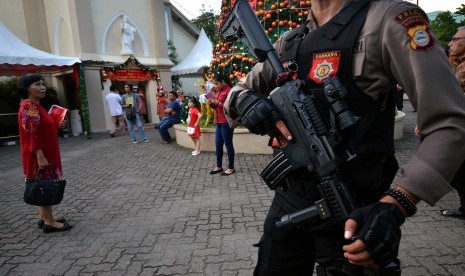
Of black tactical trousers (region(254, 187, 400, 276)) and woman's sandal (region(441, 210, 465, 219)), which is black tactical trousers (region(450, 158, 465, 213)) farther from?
black tactical trousers (region(254, 187, 400, 276))

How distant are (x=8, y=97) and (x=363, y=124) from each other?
49.8 ft

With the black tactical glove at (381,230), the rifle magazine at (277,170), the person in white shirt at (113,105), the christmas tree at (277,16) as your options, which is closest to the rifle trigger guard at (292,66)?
the rifle magazine at (277,170)

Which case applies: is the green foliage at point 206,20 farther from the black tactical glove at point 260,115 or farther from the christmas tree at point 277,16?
the black tactical glove at point 260,115

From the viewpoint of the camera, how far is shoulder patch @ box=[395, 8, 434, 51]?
105 cm

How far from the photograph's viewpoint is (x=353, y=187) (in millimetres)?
1261

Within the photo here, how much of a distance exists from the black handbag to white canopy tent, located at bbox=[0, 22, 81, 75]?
7.75m

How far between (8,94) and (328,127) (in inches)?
593

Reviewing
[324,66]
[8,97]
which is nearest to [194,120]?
[324,66]

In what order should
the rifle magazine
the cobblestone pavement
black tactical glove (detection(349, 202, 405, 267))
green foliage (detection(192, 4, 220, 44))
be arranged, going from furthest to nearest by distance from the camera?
green foliage (detection(192, 4, 220, 44)), the cobblestone pavement, the rifle magazine, black tactical glove (detection(349, 202, 405, 267))

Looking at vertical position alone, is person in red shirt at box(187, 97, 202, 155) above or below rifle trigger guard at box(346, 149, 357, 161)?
below

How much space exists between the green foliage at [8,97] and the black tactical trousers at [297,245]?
46.7 ft

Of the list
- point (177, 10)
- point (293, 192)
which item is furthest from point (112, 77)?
point (293, 192)

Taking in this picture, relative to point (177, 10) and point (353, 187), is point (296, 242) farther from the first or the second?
point (177, 10)

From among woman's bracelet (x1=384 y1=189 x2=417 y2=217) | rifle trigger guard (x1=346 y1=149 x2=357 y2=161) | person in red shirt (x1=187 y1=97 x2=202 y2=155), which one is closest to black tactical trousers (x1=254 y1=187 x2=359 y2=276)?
rifle trigger guard (x1=346 y1=149 x2=357 y2=161)
